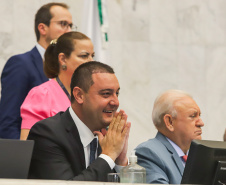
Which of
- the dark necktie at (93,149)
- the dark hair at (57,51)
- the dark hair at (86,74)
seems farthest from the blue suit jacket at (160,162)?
the dark hair at (57,51)

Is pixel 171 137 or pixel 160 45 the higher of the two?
pixel 160 45

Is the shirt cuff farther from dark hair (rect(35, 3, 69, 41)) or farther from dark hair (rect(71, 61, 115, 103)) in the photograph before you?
dark hair (rect(35, 3, 69, 41))

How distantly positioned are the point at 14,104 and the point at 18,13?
8.41 ft

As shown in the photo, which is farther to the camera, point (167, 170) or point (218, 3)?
point (218, 3)

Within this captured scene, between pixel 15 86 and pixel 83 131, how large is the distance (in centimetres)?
134

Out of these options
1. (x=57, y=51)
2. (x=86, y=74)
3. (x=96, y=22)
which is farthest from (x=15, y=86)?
(x=96, y=22)

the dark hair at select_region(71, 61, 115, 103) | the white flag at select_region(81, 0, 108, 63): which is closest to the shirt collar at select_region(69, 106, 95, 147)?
the dark hair at select_region(71, 61, 115, 103)

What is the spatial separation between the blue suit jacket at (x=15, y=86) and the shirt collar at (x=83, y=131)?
110cm

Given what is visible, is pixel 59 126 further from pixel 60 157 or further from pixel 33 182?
pixel 33 182

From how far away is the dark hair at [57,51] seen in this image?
17.6 feet

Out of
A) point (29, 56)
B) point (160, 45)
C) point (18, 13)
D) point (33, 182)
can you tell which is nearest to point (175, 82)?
point (160, 45)

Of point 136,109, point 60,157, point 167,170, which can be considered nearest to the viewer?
point 60,157

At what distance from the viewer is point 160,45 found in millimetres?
8852

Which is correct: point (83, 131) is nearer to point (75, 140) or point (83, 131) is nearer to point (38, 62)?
point (75, 140)
